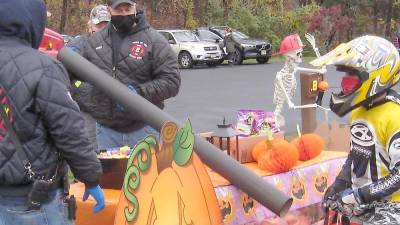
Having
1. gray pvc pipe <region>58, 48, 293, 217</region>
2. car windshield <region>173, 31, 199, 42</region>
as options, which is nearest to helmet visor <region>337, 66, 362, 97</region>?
gray pvc pipe <region>58, 48, 293, 217</region>

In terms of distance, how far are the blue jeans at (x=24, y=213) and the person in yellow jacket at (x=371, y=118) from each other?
1.35 metres

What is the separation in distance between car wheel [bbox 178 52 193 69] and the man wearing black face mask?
2149 cm

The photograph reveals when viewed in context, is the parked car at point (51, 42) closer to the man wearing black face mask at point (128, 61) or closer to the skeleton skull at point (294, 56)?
the skeleton skull at point (294, 56)

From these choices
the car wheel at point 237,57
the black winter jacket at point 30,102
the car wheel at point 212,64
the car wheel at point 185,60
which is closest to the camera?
the black winter jacket at point 30,102

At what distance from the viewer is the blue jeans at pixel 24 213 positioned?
274 centimetres

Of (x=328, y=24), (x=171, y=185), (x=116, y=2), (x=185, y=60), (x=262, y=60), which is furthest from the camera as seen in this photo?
(x=328, y=24)

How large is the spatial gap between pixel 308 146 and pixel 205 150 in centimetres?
223

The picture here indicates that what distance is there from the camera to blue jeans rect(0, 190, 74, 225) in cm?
274

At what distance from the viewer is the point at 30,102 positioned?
2639 millimetres

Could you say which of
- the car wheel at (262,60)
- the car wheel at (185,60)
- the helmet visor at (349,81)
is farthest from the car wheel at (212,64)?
the helmet visor at (349,81)

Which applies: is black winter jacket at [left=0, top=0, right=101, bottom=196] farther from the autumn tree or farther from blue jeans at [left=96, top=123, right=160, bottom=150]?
the autumn tree

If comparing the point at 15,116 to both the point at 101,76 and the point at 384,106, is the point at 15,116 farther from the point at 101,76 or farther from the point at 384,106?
the point at 384,106

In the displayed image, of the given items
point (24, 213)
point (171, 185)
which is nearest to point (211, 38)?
point (24, 213)

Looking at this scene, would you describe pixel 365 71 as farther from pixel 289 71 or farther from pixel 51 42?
pixel 51 42
